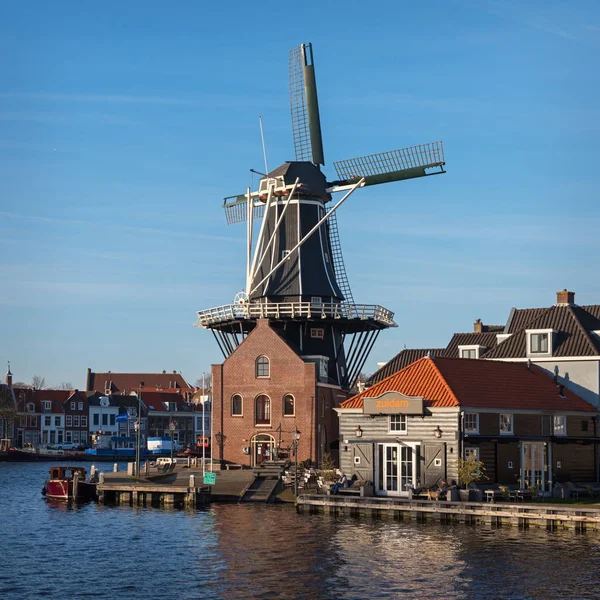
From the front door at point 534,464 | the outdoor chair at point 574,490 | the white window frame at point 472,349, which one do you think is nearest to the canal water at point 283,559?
the outdoor chair at point 574,490

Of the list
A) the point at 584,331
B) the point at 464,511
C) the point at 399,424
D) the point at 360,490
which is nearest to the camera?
the point at 464,511

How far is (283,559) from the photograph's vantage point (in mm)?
39781

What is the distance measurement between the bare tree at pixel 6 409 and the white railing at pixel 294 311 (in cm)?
6977

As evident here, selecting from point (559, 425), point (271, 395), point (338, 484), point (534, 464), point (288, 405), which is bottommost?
point (338, 484)

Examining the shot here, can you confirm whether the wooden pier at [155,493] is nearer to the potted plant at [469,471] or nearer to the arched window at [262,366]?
the arched window at [262,366]

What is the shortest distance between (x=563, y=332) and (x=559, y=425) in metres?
8.23

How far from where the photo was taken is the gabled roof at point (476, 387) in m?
55.7

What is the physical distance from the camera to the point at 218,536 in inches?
1820

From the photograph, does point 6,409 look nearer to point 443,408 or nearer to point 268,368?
point 268,368

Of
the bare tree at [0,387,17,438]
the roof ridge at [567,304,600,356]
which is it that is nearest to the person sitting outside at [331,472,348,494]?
the roof ridge at [567,304,600,356]

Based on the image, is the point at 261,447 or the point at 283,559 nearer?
the point at 283,559

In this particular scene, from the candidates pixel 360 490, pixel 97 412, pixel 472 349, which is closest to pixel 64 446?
pixel 97 412

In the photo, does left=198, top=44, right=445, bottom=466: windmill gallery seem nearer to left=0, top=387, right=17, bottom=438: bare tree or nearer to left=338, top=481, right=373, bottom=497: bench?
left=338, top=481, right=373, bottom=497: bench

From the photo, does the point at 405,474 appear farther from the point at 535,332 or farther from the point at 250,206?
the point at 250,206
